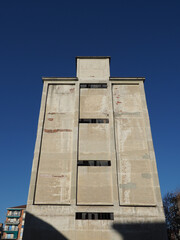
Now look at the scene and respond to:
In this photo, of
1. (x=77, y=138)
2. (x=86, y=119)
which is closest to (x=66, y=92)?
(x=86, y=119)

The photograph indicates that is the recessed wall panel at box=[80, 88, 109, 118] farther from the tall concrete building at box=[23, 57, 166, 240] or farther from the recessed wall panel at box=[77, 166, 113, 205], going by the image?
the recessed wall panel at box=[77, 166, 113, 205]

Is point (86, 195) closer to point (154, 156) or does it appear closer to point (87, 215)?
point (87, 215)

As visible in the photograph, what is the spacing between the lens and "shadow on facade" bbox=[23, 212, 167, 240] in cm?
1834

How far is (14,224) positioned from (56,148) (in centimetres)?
8271

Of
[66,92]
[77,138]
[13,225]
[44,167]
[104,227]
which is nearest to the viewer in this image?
[104,227]

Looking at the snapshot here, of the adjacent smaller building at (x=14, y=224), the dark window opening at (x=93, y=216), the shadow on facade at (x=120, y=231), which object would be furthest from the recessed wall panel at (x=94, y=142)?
the adjacent smaller building at (x=14, y=224)

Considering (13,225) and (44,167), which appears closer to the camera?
(44,167)

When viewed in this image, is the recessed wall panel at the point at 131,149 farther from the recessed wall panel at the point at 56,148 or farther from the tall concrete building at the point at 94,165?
the recessed wall panel at the point at 56,148

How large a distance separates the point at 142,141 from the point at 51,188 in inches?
460

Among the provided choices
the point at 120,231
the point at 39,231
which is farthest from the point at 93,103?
the point at 39,231

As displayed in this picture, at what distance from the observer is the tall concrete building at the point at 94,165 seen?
18859mm

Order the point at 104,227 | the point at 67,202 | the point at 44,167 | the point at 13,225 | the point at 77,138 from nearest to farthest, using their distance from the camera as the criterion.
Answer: the point at 104,227 < the point at 67,202 < the point at 44,167 < the point at 77,138 < the point at 13,225

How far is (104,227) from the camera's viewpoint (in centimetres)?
1880

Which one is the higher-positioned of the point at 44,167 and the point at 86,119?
the point at 86,119
